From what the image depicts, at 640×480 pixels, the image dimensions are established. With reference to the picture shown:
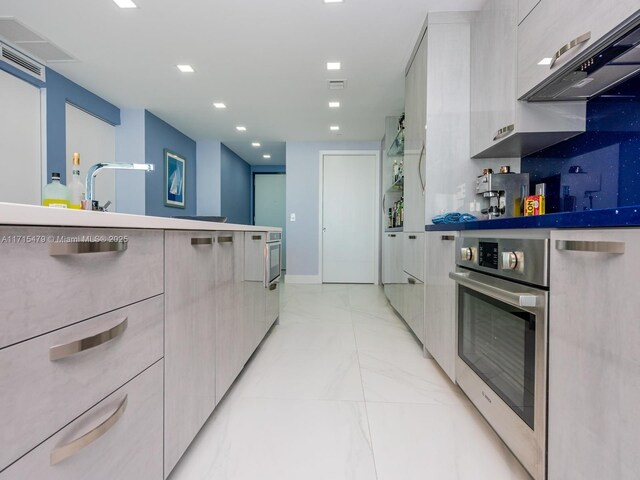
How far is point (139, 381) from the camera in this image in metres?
0.77

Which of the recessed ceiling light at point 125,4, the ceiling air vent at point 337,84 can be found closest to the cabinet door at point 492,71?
the ceiling air vent at point 337,84

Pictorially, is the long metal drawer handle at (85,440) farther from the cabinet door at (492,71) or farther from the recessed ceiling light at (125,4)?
the recessed ceiling light at (125,4)

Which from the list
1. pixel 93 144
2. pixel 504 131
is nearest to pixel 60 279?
pixel 504 131

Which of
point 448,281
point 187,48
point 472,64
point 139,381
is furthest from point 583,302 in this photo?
point 187,48

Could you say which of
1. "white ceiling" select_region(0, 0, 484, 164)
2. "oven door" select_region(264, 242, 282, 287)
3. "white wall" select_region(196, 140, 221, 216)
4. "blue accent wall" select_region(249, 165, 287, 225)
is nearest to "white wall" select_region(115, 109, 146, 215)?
"white ceiling" select_region(0, 0, 484, 164)

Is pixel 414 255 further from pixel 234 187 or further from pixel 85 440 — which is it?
pixel 234 187

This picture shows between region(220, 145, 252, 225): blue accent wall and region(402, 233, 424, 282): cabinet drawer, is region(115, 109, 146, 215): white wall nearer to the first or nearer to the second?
region(220, 145, 252, 225): blue accent wall

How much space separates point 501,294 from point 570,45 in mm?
971

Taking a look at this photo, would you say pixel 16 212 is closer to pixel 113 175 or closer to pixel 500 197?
pixel 500 197

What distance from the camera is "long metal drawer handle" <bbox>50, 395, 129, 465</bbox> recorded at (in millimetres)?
525

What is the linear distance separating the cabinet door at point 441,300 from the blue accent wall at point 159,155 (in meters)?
3.67

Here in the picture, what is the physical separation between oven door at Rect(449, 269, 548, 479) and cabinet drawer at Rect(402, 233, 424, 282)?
70 centimetres

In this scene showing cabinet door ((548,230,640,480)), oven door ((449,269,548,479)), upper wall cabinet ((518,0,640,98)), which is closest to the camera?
cabinet door ((548,230,640,480))

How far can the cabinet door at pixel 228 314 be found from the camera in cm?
132
